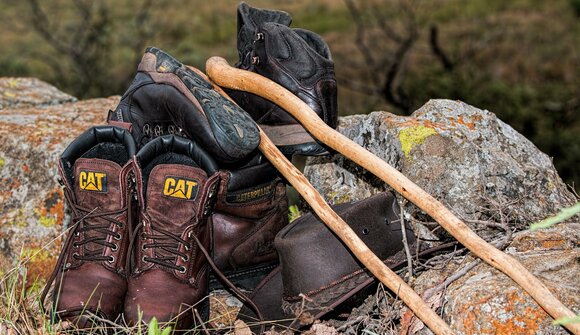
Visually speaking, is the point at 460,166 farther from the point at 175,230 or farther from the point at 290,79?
the point at 175,230

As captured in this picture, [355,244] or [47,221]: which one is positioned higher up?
[355,244]

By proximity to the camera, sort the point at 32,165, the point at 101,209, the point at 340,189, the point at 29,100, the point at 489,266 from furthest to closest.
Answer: the point at 29,100 → the point at 32,165 → the point at 340,189 → the point at 101,209 → the point at 489,266

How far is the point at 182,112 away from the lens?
309 cm

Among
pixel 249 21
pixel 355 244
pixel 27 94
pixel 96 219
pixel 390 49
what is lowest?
pixel 390 49

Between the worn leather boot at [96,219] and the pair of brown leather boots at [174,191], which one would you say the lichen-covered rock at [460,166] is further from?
the worn leather boot at [96,219]

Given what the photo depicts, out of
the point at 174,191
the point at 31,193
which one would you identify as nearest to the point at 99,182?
the point at 174,191

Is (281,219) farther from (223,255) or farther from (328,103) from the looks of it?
(328,103)

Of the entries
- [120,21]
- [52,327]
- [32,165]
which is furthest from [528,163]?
[120,21]

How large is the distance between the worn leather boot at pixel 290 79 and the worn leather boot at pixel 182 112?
0.27m

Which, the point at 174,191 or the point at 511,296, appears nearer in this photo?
the point at 511,296

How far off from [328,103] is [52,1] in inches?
489

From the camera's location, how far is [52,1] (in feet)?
46.8

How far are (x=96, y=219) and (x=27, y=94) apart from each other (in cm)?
275

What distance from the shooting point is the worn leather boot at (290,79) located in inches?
130
